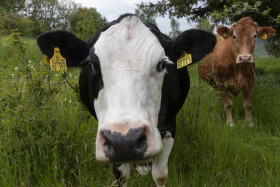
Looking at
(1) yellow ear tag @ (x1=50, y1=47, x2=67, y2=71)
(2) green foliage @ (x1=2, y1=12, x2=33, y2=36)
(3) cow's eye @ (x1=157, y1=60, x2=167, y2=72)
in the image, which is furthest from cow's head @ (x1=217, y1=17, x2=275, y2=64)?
(2) green foliage @ (x1=2, y1=12, x2=33, y2=36)

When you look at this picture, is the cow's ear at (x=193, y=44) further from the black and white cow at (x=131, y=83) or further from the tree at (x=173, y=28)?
the tree at (x=173, y=28)

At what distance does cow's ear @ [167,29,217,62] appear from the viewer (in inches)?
92.8

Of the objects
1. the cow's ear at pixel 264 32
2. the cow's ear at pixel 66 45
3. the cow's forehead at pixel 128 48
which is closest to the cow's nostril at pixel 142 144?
the cow's forehead at pixel 128 48

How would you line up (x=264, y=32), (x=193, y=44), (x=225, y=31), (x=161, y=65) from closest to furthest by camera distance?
(x=161, y=65) < (x=193, y=44) < (x=264, y=32) < (x=225, y=31)

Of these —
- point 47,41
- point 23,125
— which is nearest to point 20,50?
point 47,41

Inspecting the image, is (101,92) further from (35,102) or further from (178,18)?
(178,18)

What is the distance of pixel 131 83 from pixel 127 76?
0.07 meters

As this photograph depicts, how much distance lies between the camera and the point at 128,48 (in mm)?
1822

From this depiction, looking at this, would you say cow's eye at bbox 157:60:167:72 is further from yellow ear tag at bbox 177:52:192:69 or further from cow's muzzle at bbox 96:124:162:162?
cow's muzzle at bbox 96:124:162:162

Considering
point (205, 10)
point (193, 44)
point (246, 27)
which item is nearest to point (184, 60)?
point (193, 44)

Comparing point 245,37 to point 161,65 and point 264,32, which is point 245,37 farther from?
point 161,65

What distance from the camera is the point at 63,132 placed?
2.63 m

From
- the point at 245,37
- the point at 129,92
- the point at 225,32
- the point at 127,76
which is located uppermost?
the point at 225,32

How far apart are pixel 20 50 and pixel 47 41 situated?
0.58 metres
